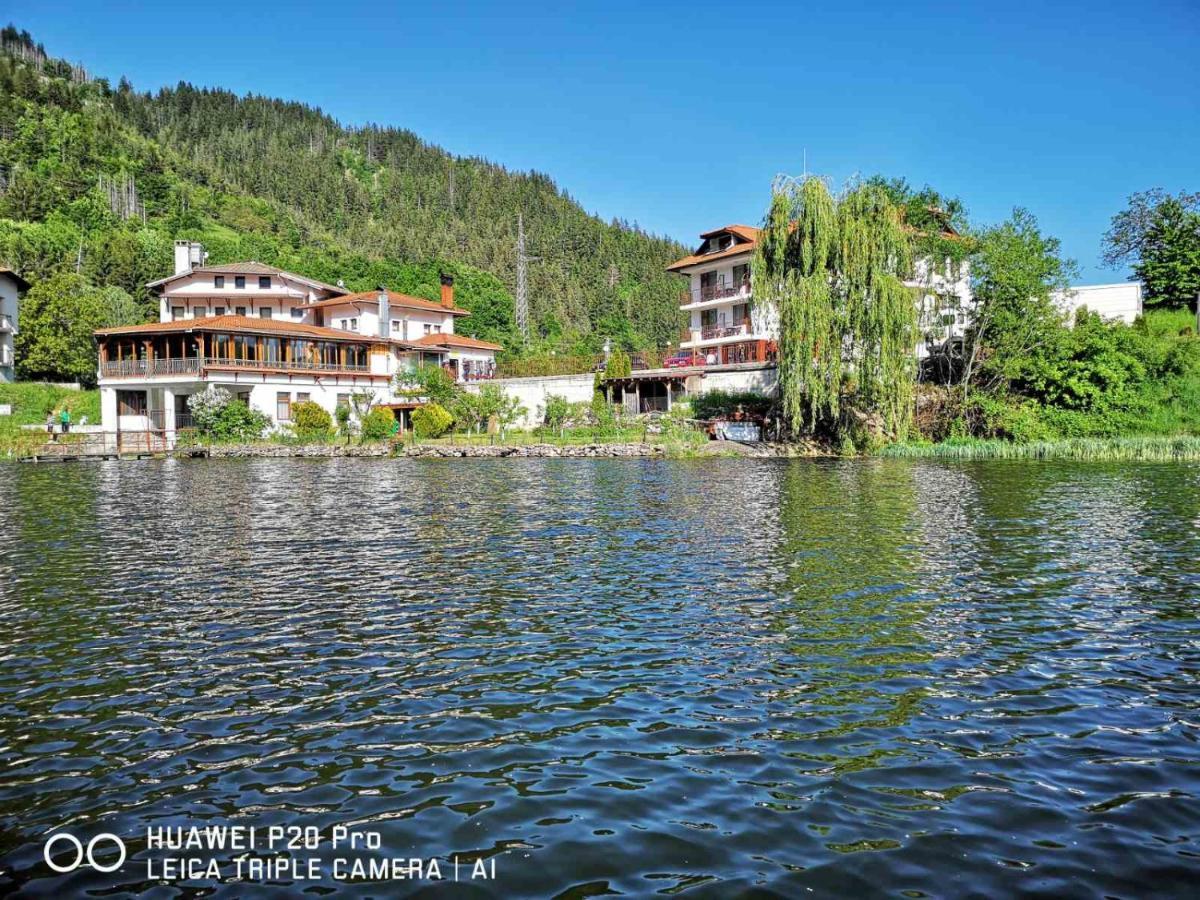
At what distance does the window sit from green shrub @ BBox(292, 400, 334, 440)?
449 inches

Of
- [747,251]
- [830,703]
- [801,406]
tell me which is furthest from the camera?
[747,251]

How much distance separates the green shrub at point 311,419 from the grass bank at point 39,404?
14524mm

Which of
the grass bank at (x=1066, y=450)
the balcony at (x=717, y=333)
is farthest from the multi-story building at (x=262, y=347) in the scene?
the grass bank at (x=1066, y=450)

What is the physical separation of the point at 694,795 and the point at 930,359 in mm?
49006

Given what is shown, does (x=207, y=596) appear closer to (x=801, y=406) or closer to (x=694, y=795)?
(x=694, y=795)

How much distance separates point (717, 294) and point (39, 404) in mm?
49018

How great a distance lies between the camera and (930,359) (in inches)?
1998

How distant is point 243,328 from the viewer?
185 ft

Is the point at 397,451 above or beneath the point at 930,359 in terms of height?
beneath

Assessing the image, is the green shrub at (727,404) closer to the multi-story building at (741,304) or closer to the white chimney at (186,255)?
the multi-story building at (741,304)

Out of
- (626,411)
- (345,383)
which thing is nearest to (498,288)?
(345,383)

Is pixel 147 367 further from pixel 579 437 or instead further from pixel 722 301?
pixel 722 301

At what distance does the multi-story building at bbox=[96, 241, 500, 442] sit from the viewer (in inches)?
2196

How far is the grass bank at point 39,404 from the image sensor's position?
5495 cm
